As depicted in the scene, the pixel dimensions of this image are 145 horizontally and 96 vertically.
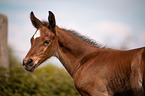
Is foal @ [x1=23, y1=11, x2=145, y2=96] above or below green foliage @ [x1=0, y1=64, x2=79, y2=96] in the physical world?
above

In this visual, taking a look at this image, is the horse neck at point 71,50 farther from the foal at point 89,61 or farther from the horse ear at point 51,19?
the horse ear at point 51,19

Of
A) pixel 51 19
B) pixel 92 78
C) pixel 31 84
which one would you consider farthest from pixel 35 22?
pixel 31 84

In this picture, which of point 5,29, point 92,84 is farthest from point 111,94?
point 5,29

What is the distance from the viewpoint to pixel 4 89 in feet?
21.9

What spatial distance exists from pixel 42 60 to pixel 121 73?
1871mm

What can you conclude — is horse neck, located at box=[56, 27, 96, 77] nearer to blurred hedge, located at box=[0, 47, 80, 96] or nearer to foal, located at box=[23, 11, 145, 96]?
foal, located at box=[23, 11, 145, 96]

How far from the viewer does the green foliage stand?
6.89m

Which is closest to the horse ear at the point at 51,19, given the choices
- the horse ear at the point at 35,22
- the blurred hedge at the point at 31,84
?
the horse ear at the point at 35,22

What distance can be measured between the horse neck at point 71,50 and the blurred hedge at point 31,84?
3479 mm

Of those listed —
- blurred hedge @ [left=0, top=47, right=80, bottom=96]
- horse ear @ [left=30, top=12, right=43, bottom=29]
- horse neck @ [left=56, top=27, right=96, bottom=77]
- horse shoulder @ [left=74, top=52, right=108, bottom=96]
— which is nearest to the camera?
horse shoulder @ [left=74, top=52, right=108, bottom=96]

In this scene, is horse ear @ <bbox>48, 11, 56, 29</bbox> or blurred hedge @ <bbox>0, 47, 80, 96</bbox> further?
blurred hedge @ <bbox>0, 47, 80, 96</bbox>

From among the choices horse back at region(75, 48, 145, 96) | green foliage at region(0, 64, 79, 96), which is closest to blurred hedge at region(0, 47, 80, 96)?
green foliage at region(0, 64, 79, 96)

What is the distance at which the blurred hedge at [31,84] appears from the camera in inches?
271

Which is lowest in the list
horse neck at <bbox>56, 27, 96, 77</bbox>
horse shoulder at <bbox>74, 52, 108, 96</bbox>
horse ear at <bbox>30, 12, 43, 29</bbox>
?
horse shoulder at <bbox>74, 52, 108, 96</bbox>
